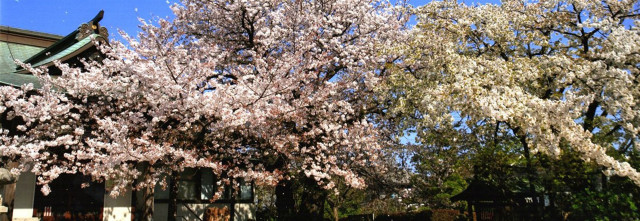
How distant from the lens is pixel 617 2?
41.9 feet

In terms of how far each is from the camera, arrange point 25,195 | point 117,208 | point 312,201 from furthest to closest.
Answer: point 312,201 < point 117,208 < point 25,195

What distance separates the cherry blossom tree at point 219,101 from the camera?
1114cm

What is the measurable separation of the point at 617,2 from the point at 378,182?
9.67 m

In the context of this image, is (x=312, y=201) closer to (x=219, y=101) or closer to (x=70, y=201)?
(x=219, y=101)

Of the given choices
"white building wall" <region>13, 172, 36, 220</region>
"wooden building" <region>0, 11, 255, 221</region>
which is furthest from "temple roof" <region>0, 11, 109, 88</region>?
"white building wall" <region>13, 172, 36, 220</region>

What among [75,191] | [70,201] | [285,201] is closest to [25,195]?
[70,201]

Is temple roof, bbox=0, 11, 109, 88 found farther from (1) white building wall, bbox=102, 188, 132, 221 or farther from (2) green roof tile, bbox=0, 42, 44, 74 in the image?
(1) white building wall, bbox=102, 188, 132, 221

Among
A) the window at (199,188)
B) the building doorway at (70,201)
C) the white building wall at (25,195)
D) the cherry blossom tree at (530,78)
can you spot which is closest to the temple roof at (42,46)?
the white building wall at (25,195)

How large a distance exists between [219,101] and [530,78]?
775cm

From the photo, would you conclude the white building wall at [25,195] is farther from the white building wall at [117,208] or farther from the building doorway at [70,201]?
the white building wall at [117,208]

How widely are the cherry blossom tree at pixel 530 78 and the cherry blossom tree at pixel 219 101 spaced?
2.06 metres

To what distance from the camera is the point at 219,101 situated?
11133 mm

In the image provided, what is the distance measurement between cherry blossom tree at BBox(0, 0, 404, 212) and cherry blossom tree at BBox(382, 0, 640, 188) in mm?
2058

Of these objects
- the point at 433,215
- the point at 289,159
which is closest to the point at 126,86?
the point at 289,159
